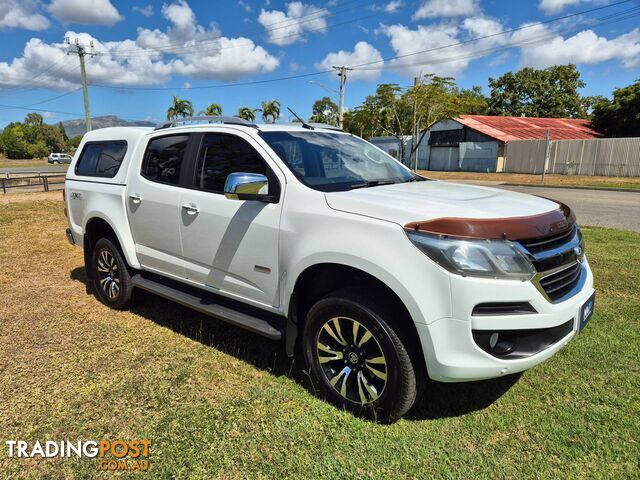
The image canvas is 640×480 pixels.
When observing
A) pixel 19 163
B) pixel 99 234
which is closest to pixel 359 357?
pixel 99 234

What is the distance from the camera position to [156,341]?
4.05 m

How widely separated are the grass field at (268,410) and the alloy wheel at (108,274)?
0.37 meters

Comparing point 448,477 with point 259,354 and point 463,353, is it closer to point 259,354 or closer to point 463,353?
point 463,353

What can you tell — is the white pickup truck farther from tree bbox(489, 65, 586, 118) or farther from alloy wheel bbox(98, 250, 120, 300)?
tree bbox(489, 65, 586, 118)

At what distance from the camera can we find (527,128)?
1491 inches

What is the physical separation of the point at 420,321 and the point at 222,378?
1.69 metres

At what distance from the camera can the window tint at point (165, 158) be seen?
3.96 meters

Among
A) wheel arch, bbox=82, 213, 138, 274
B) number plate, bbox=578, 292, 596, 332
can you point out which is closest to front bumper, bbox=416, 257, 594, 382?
number plate, bbox=578, 292, 596, 332

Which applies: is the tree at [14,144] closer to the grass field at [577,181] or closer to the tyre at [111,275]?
the grass field at [577,181]

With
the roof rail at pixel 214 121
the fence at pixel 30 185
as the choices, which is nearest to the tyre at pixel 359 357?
the roof rail at pixel 214 121

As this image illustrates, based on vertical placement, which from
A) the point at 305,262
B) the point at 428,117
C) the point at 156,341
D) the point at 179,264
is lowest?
the point at 156,341

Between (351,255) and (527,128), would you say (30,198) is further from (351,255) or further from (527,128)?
(527,128)

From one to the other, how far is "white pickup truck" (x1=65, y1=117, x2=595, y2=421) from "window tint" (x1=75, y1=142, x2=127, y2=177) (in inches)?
10.6

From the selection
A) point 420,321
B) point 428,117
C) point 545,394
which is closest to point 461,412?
point 545,394
